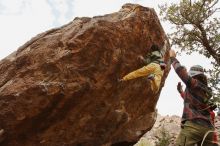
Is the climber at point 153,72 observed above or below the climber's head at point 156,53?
below

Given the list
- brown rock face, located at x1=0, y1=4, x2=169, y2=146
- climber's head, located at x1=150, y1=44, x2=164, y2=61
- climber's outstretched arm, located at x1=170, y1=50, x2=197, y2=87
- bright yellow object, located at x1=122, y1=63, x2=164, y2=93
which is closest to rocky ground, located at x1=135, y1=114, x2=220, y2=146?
climber's head, located at x1=150, y1=44, x2=164, y2=61

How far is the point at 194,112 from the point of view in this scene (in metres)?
11.0

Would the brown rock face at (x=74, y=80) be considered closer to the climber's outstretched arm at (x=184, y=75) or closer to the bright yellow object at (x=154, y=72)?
the bright yellow object at (x=154, y=72)

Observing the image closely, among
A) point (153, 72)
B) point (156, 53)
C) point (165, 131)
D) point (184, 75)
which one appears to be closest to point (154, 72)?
point (153, 72)

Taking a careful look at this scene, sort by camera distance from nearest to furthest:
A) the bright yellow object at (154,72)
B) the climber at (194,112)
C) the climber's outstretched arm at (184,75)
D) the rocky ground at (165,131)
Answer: the climber's outstretched arm at (184,75) < the climber at (194,112) < the bright yellow object at (154,72) < the rocky ground at (165,131)

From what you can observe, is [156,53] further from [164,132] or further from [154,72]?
[164,132]

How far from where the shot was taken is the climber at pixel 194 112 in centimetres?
1084

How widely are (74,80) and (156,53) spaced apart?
121 inches

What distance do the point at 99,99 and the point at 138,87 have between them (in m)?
1.82

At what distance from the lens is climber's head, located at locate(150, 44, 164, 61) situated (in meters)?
12.4

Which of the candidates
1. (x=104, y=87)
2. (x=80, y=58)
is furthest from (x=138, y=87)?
(x=80, y=58)

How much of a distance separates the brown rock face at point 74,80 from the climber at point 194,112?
2.30 m

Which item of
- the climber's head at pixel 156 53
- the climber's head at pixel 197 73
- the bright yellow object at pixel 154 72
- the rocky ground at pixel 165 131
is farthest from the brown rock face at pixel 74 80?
the rocky ground at pixel 165 131

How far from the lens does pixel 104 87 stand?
12.6 m
